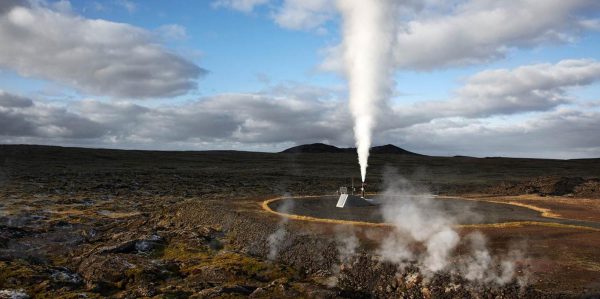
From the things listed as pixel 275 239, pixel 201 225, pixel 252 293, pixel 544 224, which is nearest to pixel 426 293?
pixel 252 293

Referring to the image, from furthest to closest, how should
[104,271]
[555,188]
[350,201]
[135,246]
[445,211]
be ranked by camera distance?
[555,188]
[350,201]
[445,211]
[135,246]
[104,271]

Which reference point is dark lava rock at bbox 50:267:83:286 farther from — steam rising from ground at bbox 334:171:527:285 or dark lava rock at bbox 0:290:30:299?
steam rising from ground at bbox 334:171:527:285

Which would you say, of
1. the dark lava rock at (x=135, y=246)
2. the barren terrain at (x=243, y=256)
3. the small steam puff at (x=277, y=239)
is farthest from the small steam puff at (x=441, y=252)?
the dark lava rock at (x=135, y=246)

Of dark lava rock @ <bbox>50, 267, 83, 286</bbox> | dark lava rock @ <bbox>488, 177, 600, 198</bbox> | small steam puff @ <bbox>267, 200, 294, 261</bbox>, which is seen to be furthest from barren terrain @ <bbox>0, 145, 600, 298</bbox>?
dark lava rock @ <bbox>488, 177, 600, 198</bbox>

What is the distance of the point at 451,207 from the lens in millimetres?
33062

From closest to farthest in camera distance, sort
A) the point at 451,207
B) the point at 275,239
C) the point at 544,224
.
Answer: the point at 275,239 < the point at 544,224 < the point at 451,207

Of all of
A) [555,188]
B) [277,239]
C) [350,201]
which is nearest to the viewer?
[277,239]

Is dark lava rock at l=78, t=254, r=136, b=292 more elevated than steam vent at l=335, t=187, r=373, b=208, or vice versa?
steam vent at l=335, t=187, r=373, b=208

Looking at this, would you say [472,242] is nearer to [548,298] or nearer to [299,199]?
[548,298]

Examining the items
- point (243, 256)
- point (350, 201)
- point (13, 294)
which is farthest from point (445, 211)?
point (13, 294)

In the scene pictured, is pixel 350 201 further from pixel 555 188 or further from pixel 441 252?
pixel 555 188

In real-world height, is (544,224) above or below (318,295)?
above

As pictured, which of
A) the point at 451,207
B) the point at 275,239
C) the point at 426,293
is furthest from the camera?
the point at 451,207

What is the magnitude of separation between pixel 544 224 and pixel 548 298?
1114cm
